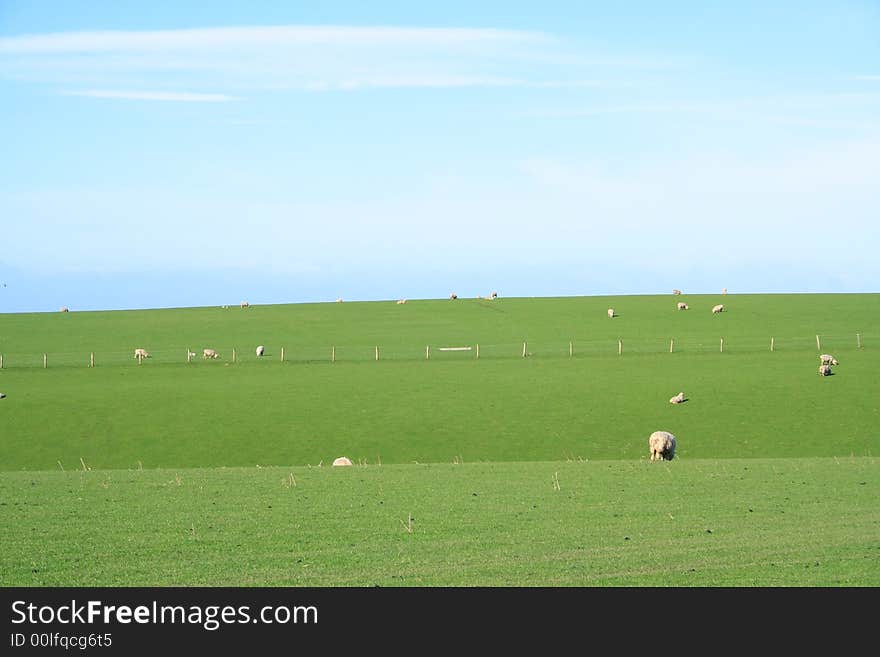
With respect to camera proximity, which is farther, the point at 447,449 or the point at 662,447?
the point at 447,449

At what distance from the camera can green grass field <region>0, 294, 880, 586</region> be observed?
17.1m

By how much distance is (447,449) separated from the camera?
143 feet

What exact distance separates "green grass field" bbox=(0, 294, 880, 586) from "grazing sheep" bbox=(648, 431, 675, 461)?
44.0 inches

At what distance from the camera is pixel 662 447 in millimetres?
36094

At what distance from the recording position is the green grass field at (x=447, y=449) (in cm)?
1706

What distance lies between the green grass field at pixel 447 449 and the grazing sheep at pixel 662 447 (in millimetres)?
1118

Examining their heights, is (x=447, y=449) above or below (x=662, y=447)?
below

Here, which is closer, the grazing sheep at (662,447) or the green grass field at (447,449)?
the green grass field at (447,449)

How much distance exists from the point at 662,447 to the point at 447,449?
10648 mm

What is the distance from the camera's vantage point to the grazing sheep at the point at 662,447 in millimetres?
36125

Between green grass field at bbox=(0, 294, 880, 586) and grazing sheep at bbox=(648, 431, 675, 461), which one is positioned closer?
green grass field at bbox=(0, 294, 880, 586)
